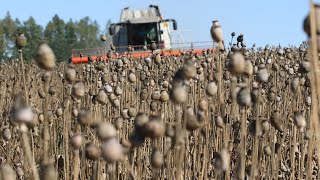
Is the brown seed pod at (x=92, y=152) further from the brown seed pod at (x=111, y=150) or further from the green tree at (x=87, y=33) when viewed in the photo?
the green tree at (x=87, y=33)

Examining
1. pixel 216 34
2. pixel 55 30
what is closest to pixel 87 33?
pixel 55 30

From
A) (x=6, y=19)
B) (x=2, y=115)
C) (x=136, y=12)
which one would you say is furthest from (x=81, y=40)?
(x=2, y=115)

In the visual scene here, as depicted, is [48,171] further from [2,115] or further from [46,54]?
[2,115]

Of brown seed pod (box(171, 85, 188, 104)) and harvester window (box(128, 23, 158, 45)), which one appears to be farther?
harvester window (box(128, 23, 158, 45))

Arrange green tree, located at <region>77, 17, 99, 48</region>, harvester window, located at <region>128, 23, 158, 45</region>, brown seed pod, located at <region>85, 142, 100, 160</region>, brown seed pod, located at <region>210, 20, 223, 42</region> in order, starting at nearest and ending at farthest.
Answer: brown seed pod, located at <region>85, 142, 100, 160</region>, brown seed pod, located at <region>210, 20, 223, 42</region>, harvester window, located at <region>128, 23, 158, 45</region>, green tree, located at <region>77, 17, 99, 48</region>

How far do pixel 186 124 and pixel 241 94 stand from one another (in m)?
0.20

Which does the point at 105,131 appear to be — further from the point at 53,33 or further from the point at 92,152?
the point at 53,33

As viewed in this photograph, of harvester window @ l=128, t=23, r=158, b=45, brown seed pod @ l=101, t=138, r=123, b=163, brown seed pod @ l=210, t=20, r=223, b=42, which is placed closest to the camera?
brown seed pod @ l=101, t=138, r=123, b=163

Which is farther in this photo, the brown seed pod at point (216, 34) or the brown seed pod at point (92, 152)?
the brown seed pod at point (216, 34)

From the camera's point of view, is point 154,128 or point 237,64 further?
point 237,64

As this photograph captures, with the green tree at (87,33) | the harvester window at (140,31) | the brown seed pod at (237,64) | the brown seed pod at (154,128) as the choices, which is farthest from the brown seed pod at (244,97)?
the green tree at (87,33)

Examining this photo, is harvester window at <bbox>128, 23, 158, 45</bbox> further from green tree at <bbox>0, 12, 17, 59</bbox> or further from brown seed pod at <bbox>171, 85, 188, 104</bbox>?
green tree at <bbox>0, 12, 17, 59</bbox>

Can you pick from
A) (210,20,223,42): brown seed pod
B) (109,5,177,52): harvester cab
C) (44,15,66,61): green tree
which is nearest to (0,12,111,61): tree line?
(44,15,66,61): green tree

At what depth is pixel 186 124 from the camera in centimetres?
157
